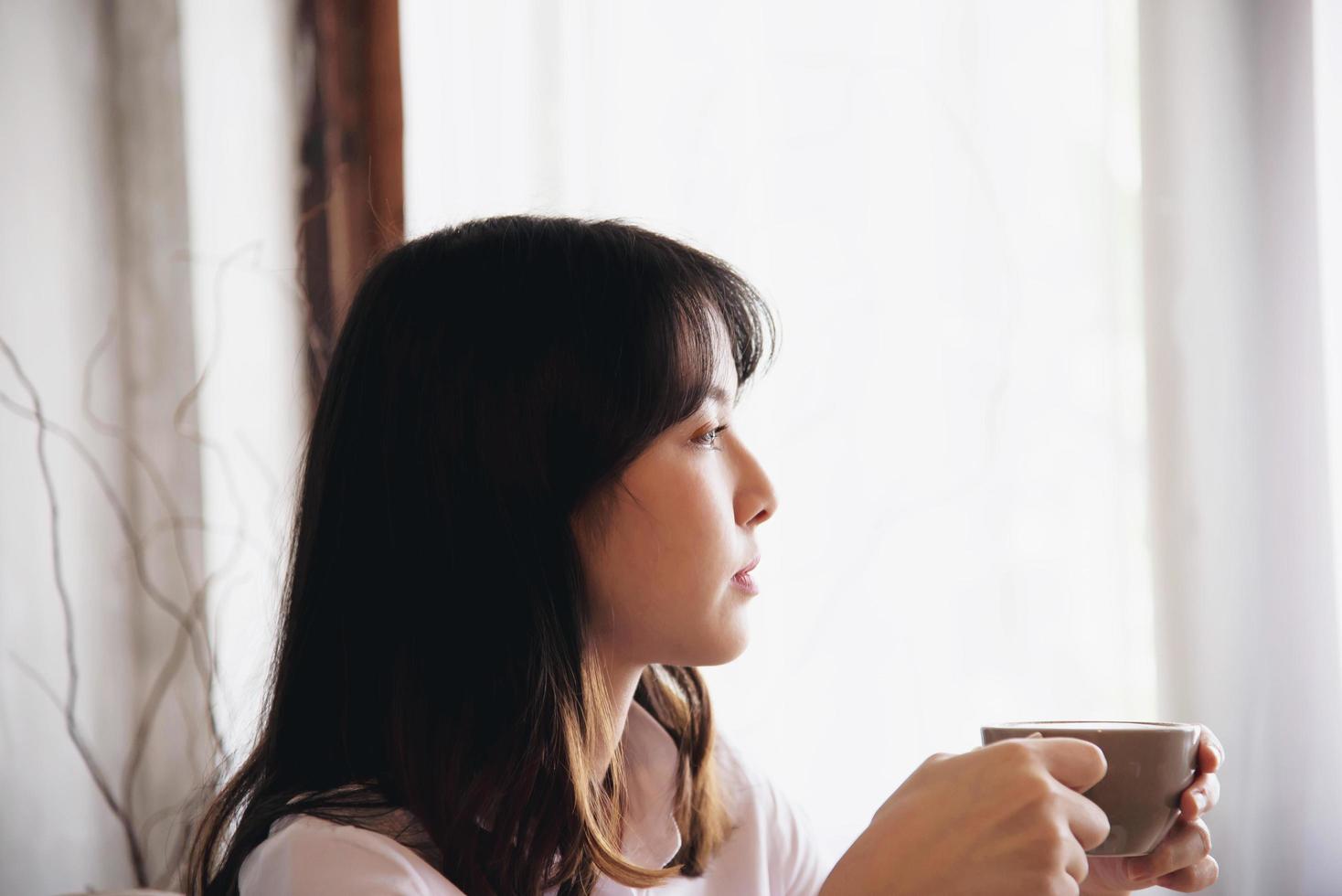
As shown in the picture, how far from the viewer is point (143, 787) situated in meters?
1.54

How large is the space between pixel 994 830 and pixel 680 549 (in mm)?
305

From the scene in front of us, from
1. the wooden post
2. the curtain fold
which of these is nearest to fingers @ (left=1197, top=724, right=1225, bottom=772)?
the curtain fold

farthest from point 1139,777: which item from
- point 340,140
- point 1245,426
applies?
point 340,140

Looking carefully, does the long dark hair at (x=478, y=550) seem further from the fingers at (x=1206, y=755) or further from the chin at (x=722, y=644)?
the fingers at (x=1206, y=755)

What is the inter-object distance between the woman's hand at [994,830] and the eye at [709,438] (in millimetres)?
312

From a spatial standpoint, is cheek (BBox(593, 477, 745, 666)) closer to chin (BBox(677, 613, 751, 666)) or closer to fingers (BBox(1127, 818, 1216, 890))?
chin (BBox(677, 613, 751, 666))

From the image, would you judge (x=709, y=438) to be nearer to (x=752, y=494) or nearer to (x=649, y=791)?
(x=752, y=494)

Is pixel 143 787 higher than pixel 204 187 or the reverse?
the reverse

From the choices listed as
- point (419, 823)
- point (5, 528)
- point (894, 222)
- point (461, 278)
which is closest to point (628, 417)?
point (461, 278)

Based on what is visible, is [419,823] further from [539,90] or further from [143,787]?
[539,90]

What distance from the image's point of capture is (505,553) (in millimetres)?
831

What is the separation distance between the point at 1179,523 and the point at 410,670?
899 mm

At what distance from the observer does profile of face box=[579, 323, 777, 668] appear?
83cm

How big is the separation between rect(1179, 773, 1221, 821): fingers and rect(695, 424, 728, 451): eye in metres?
0.41
